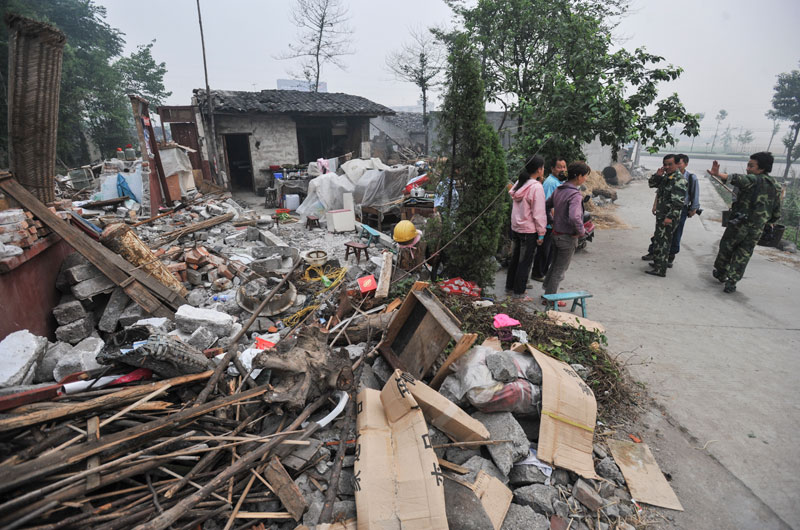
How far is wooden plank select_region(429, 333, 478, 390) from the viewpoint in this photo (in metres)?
2.75

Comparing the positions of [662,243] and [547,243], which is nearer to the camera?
[547,243]

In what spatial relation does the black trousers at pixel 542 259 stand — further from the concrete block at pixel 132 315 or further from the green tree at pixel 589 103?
the concrete block at pixel 132 315

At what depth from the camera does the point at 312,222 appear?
31.0 feet

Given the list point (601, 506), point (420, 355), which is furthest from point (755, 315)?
point (420, 355)

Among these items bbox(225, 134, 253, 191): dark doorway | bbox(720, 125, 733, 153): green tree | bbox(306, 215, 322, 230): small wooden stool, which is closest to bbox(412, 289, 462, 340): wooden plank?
bbox(306, 215, 322, 230): small wooden stool

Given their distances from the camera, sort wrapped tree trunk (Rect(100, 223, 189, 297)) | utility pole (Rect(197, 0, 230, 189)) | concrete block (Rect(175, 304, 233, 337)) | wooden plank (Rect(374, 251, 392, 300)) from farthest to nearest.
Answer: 1. utility pole (Rect(197, 0, 230, 189))
2. wrapped tree trunk (Rect(100, 223, 189, 297))
3. wooden plank (Rect(374, 251, 392, 300))
4. concrete block (Rect(175, 304, 233, 337))

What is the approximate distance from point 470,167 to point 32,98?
478cm

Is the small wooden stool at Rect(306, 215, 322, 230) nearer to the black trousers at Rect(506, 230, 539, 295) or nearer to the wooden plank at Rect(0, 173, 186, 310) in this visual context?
the wooden plank at Rect(0, 173, 186, 310)

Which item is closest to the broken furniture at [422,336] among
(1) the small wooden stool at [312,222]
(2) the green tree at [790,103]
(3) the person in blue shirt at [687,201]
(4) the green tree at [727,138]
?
(3) the person in blue shirt at [687,201]

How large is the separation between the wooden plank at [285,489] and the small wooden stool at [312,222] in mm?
7583

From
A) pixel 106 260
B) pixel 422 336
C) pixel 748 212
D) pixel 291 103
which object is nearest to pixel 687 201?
pixel 748 212

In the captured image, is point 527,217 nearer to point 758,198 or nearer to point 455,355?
point 455,355

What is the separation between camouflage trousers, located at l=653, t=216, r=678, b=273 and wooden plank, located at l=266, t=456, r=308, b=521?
6.58 m

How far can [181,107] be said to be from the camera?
13.4 meters
